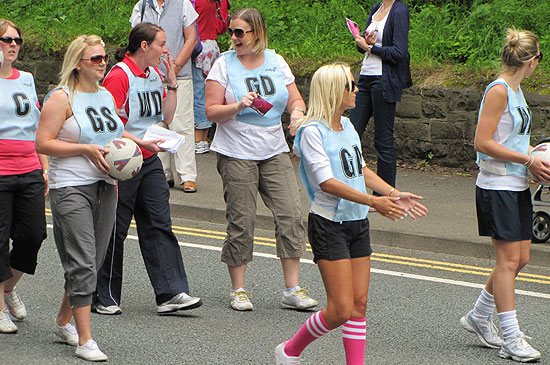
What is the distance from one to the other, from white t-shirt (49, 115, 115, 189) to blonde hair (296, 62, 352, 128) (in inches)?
54.9

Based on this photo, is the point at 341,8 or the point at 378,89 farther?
the point at 341,8

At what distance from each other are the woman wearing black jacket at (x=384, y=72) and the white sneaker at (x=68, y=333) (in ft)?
14.9

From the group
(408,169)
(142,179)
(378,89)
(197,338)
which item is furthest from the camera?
(408,169)

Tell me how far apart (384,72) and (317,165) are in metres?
4.58

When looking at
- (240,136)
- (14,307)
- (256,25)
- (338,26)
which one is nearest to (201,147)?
(338,26)

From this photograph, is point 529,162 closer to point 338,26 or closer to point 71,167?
point 71,167

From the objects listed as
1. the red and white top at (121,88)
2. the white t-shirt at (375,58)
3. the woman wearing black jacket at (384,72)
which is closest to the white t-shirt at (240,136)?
the red and white top at (121,88)

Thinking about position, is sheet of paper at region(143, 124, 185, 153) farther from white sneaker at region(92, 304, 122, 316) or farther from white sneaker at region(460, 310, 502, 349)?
white sneaker at region(460, 310, 502, 349)

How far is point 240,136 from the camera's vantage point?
6.66 m

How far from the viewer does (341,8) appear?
14398 mm

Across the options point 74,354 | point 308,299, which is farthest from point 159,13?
point 74,354

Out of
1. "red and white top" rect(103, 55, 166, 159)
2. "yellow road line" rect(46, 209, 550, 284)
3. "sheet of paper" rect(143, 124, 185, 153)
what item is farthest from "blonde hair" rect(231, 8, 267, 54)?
"yellow road line" rect(46, 209, 550, 284)

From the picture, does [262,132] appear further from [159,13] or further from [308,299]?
[159,13]

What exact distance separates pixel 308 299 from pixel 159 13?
14.4 feet
